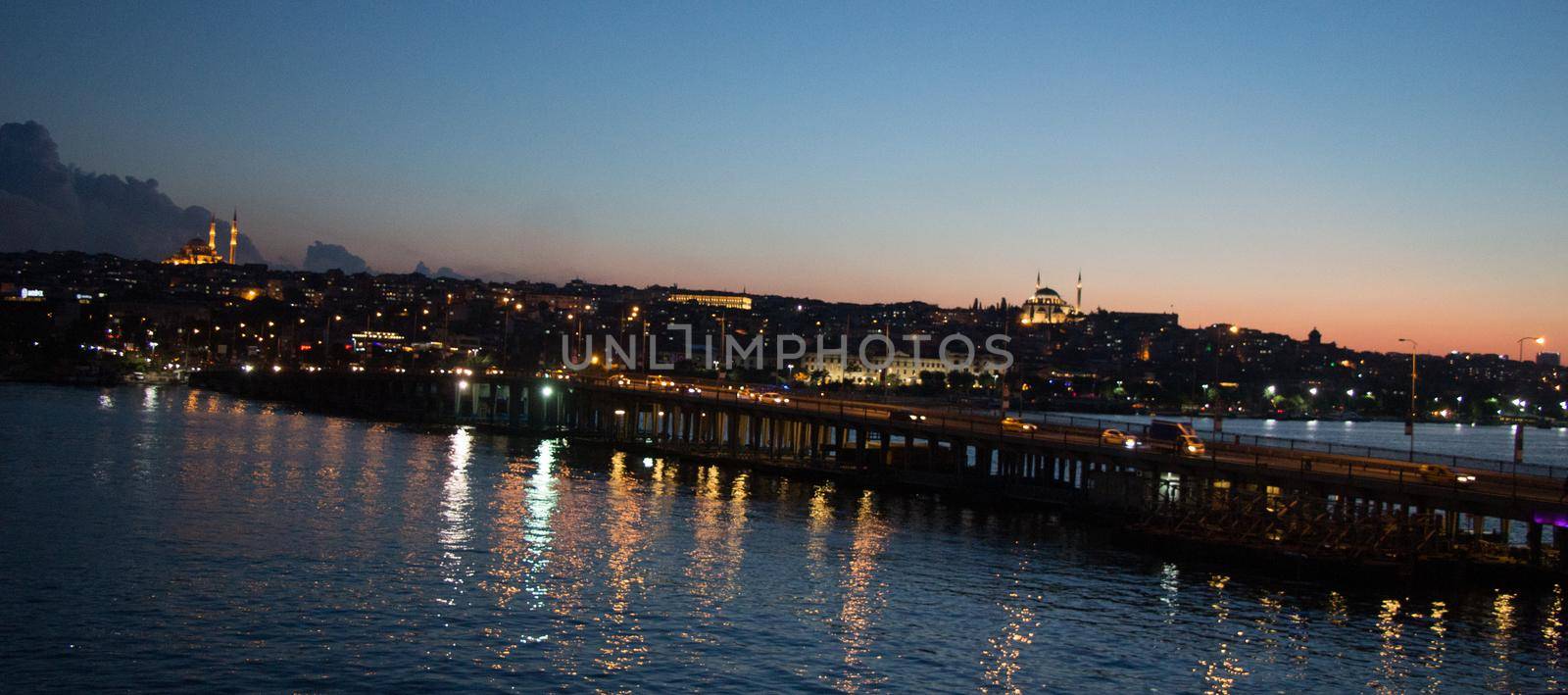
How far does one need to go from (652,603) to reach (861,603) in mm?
5245

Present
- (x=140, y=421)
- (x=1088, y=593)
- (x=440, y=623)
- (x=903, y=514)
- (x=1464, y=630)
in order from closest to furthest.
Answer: (x=440, y=623)
(x=1464, y=630)
(x=1088, y=593)
(x=903, y=514)
(x=140, y=421)

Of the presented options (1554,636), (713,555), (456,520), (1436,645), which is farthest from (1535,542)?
(456,520)

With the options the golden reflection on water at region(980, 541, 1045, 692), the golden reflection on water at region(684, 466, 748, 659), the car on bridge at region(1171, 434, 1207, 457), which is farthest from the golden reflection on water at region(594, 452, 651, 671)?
the car on bridge at region(1171, 434, 1207, 457)

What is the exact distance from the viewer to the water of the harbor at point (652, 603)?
26250mm

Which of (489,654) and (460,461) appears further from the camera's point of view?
(460,461)

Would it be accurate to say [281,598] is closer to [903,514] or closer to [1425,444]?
[903,514]

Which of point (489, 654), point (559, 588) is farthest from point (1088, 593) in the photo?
point (489, 654)

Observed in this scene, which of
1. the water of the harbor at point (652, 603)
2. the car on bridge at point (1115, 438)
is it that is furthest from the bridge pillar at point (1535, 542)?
the car on bridge at point (1115, 438)

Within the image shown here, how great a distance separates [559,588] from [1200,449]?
27.8 m

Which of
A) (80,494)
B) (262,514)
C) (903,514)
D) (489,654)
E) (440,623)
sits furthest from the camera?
(903,514)

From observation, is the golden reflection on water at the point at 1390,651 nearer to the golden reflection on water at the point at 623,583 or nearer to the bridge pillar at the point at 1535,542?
the bridge pillar at the point at 1535,542

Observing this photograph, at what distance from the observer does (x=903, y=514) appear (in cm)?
5262

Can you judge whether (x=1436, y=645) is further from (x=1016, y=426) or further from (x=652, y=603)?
(x=1016, y=426)

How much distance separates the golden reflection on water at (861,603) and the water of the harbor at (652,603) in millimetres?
118
